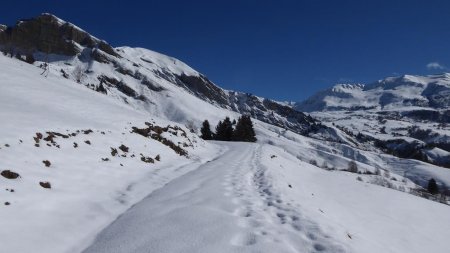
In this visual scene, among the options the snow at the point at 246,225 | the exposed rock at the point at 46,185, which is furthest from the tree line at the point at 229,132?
the exposed rock at the point at 46,185

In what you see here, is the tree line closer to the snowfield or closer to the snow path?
the snowfield

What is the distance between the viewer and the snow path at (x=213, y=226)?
333 inches

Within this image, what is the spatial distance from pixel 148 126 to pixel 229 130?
5307 cm

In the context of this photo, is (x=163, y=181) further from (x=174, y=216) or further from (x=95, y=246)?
(x=95, y=246)

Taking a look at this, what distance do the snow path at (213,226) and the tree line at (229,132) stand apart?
71.3 m

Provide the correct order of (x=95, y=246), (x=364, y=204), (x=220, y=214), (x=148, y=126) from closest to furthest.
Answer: (x=95, y=246) < (x=220, y=214) < (x=364, y=204) < (x=148, y=126)

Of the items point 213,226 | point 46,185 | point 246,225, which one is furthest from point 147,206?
point 246,225

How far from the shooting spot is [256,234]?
29.8 feet

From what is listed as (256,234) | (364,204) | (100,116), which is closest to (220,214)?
(256,234)

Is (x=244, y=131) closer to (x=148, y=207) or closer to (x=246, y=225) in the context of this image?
(x=148, y=207)

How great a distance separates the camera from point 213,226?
9.85 metres

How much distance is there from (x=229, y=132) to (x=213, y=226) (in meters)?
77.2

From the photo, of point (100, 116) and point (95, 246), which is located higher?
point (100, 116)

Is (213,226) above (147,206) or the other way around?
above
